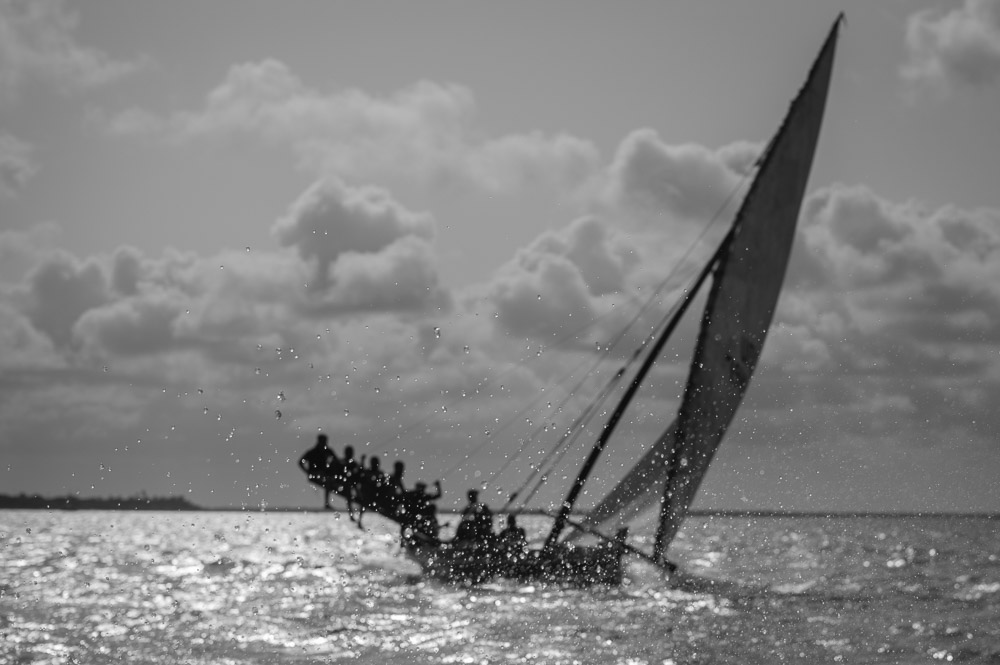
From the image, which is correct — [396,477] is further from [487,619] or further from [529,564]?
[487,619]

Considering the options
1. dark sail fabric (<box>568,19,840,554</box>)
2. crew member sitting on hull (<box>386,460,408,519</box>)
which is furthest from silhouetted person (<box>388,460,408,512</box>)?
dark sail fabric (<box>568,19,840,554</box>)

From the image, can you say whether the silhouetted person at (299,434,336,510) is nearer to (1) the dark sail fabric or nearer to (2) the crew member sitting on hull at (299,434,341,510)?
(2) the crew member sitting on hull at (299,434,341,510)

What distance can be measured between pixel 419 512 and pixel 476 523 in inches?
84.3

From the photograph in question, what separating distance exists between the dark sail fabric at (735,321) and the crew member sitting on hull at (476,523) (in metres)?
3.70

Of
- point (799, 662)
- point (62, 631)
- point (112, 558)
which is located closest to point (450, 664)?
point (799, 662)

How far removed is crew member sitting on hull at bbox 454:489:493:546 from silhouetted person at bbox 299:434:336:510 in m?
3.41

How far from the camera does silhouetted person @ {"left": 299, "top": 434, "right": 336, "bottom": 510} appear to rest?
29.4 meters

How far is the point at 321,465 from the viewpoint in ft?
96.6

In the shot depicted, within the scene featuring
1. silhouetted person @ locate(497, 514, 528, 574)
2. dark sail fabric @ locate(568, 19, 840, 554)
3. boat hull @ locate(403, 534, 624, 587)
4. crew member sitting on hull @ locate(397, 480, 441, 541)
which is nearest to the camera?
dark sail fabric @ locate(568, 19, 840, 554)

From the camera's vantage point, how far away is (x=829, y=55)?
27.1m

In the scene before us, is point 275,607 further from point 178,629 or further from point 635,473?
point 635,473

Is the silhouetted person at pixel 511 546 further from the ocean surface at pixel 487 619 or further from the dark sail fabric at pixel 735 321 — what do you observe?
the dark sail fabric at pixel 735 321

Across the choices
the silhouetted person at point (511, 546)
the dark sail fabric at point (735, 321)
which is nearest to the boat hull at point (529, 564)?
the silhouetted person at point (511, 546)

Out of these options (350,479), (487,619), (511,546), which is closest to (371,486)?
(350,479)
